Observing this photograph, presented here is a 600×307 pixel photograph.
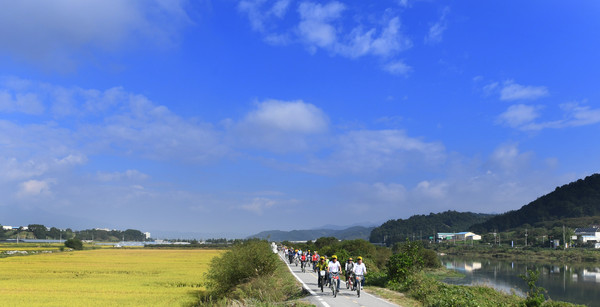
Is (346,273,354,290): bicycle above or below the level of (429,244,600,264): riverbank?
above

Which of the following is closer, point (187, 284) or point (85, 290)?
point (85, 290)

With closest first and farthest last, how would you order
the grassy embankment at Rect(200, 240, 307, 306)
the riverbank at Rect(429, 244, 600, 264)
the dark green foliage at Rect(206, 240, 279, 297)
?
the grassy embankment at Rect(200, 240, 307, 306) → the dark green foliage at Rect(206, 240, 279, 297) → the riverbank at Rect(429, 244, 600, 264)

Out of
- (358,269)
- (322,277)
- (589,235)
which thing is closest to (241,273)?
(322,277)

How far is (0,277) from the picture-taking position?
140 ft

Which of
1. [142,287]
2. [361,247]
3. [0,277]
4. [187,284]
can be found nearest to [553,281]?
[361,247]

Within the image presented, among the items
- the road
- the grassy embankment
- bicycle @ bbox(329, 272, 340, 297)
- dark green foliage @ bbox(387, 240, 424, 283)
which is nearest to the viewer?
the road

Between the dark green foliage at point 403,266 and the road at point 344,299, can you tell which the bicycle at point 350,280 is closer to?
the road at point 344,299

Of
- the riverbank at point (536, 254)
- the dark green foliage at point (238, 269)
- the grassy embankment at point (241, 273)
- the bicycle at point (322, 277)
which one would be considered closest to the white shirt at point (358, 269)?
the bicycle at point (322, 277)

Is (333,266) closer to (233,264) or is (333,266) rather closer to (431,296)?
(431,296)

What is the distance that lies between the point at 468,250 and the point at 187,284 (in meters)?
126

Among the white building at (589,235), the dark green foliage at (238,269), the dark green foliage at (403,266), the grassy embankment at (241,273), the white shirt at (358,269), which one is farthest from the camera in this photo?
the white building at (589,235)

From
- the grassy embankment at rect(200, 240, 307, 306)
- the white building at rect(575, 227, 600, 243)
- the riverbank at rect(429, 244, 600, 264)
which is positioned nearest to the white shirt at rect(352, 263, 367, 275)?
the grassy embankment at rect(200, 240, 307, 306)

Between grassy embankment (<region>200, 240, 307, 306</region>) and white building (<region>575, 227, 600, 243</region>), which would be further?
white building (<region>575, 227, 600, 243</region>)

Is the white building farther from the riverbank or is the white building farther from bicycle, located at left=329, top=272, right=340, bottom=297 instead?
bicycle, located at left=329, top=272, right=340, bottom=297
